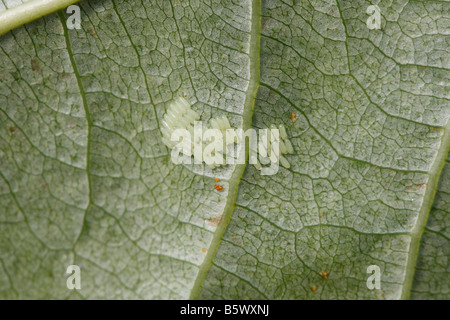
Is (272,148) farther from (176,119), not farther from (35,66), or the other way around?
(35,66)

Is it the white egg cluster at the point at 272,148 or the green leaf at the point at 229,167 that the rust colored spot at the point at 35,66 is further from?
the white egg cluster at the point at 272,148

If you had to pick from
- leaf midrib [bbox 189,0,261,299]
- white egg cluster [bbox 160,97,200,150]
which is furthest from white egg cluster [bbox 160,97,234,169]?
leaf midrib [bbox 189,0,261,299]

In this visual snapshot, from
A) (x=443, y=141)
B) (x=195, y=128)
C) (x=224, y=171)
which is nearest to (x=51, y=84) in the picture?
(x=195, y=128)

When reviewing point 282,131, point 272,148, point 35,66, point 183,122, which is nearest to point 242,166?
point 272,148

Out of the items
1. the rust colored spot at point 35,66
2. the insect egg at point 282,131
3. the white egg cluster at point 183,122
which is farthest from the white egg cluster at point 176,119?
the rust colored spot at point 35,66

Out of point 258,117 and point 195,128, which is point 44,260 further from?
point 258,117

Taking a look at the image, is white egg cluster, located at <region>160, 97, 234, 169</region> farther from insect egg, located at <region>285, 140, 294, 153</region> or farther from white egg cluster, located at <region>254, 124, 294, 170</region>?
insect egg, located at <region>285, 140, 294, 153</region>
